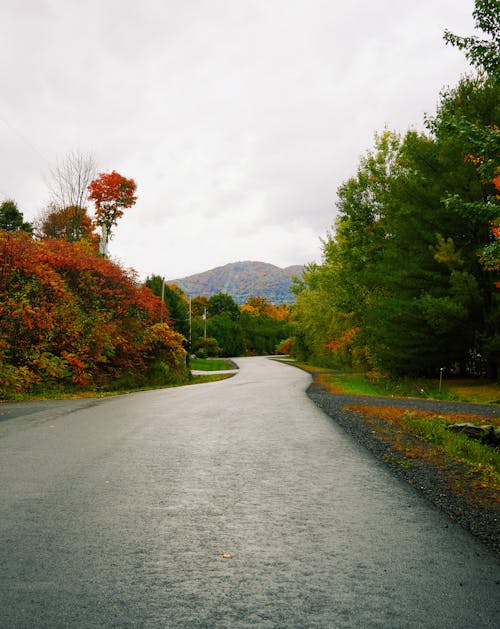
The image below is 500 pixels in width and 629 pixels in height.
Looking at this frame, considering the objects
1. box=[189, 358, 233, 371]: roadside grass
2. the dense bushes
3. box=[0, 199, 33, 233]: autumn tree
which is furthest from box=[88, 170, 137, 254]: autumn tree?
the dense bushes

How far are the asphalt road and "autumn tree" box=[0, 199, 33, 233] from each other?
38.5m

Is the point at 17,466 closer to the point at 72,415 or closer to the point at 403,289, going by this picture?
the point at 72,415

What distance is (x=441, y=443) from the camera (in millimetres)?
8578

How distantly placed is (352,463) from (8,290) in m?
13.7

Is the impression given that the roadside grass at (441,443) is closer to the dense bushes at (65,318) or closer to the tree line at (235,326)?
the dense bushes at (65,318)

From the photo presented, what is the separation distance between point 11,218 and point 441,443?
42.3 meters

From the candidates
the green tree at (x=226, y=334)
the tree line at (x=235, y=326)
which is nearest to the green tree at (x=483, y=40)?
the tree line at (x=235, y=326)

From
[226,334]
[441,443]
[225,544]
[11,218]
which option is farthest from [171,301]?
[225,544]

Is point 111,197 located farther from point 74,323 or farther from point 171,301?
point 74,323

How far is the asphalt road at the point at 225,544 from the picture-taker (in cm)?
289

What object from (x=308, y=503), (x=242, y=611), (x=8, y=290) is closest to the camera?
(x=242, y=611)

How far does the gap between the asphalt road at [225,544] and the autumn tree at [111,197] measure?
40.7m

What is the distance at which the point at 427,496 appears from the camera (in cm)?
538

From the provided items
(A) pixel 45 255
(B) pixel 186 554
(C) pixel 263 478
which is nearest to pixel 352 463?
(C) pixel 263 478
